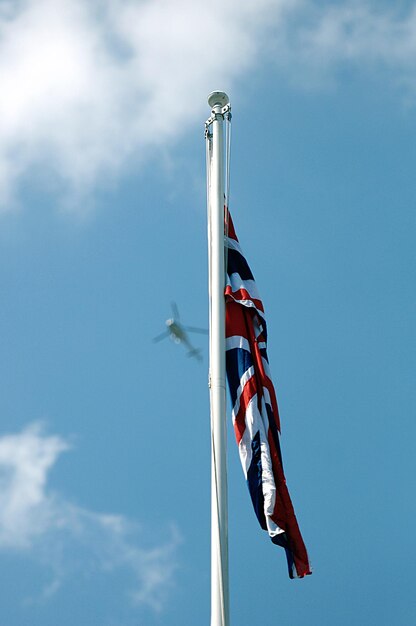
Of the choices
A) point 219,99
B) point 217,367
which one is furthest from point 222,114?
point 217,367

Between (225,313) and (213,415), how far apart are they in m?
2.15

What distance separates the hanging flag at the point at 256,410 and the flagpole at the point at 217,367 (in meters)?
0.65

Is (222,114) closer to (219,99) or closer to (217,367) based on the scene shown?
(219,99)

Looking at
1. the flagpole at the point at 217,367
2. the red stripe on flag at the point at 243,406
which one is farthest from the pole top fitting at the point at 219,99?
the red stripe on flag at the point at 243,406

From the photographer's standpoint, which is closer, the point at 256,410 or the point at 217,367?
the point at 217,367

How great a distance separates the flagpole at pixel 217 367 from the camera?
41.2 feet

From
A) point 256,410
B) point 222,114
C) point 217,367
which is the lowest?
point 256,410

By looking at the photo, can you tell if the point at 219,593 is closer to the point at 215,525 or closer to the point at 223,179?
the point at 215,525

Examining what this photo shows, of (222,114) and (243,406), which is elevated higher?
(222,114)

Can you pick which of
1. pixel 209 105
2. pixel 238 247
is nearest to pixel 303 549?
pixel 238 247

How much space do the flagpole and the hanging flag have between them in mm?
650

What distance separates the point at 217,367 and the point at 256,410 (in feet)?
3.38

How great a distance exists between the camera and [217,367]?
46.3 feet

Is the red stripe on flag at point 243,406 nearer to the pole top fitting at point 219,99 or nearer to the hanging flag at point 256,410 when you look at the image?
the hanging flag at point 256,410
